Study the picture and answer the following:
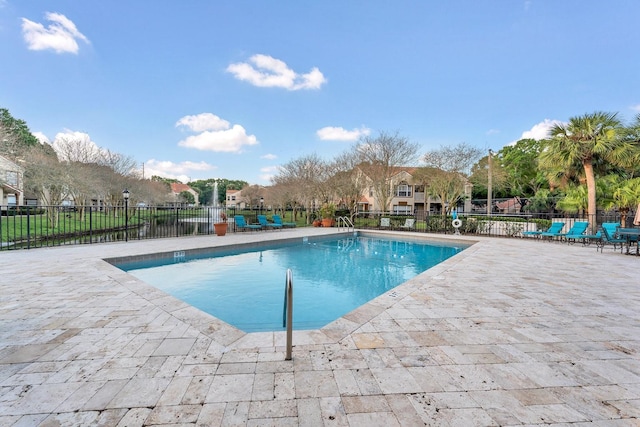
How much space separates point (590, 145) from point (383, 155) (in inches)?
419

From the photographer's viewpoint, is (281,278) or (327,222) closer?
(281,278)

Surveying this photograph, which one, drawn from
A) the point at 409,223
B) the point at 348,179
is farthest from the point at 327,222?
the point at 409,223

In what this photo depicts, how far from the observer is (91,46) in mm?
10359

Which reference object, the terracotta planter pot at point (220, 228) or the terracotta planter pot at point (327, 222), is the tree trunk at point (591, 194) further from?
the terracotta planter pot at point (220, 228)

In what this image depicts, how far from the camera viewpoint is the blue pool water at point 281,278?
4188 mm

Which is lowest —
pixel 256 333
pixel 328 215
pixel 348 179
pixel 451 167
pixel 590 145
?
pixel 256 333

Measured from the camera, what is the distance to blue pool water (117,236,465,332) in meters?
4.19

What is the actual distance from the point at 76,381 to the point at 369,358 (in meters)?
2.00

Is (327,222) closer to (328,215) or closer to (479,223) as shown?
(328,215)

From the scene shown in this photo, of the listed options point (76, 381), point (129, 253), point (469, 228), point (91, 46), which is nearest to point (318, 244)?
point (129, 253)

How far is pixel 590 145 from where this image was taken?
9.89 meters

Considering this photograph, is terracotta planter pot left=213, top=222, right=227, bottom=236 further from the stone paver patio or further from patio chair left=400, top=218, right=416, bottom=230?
patio chair left=400, top=218, right=416, bottom=230

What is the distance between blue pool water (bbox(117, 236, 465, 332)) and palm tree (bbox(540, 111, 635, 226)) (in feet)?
17.3

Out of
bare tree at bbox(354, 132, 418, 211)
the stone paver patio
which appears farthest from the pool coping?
bare tree at bbox(354, 132, 418, 211)
